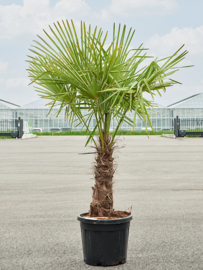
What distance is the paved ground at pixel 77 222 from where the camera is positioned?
398 centimetres

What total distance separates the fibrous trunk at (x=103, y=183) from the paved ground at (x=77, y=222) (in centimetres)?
60

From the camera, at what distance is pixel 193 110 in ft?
165

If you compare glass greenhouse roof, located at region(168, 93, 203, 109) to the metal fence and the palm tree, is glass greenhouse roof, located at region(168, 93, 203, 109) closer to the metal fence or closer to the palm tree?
the metal fence

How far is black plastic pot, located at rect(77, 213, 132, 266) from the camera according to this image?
140 inches

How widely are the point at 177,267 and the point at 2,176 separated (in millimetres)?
7213

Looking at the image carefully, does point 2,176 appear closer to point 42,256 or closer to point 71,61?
point 42,256

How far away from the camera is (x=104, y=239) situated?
3586 millimetres

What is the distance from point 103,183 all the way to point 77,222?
187cm

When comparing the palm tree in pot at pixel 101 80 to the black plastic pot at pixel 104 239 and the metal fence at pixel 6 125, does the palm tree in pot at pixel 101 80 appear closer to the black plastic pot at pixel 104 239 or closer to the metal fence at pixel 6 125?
the black plastic pot at pixel 104 239

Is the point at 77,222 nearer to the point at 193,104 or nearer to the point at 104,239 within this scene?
the point at 104,239

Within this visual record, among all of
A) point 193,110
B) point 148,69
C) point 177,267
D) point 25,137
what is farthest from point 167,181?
point 193,110

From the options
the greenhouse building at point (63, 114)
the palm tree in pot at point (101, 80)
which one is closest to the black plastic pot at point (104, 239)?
the palm tree in pot at point (101, 80)

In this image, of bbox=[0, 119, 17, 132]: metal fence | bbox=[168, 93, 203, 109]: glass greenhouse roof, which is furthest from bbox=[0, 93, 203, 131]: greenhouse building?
bbox=[0, 119, 17, 132]: metal fence

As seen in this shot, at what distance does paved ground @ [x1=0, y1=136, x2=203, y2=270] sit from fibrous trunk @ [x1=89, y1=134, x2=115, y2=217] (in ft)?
1.97
